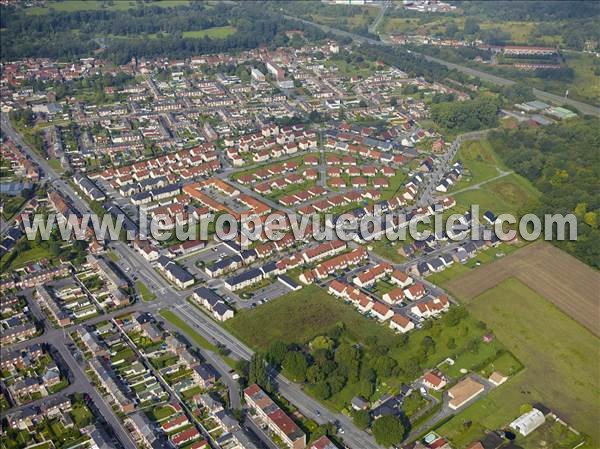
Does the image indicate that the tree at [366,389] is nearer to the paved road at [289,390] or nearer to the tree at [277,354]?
the paved road at [289,390]

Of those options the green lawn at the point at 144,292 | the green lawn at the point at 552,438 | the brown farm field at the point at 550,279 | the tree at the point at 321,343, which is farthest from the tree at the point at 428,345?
the green lawn at the point at 144,292

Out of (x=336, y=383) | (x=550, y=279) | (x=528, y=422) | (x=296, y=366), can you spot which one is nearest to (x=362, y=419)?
(x=336, y=383)

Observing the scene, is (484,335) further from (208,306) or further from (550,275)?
(208,306)

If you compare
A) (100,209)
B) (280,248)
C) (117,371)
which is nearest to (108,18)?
(100,209)

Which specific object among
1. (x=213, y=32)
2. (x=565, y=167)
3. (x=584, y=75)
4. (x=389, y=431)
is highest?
(x=213, y=32)

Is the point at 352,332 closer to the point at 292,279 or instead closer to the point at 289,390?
the point at 289,390

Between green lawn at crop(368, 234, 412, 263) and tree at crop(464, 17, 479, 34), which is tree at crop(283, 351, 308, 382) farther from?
tree at crop(464, 17, 479, 34)

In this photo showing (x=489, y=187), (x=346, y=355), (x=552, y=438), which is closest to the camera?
(x=552, y=438)
